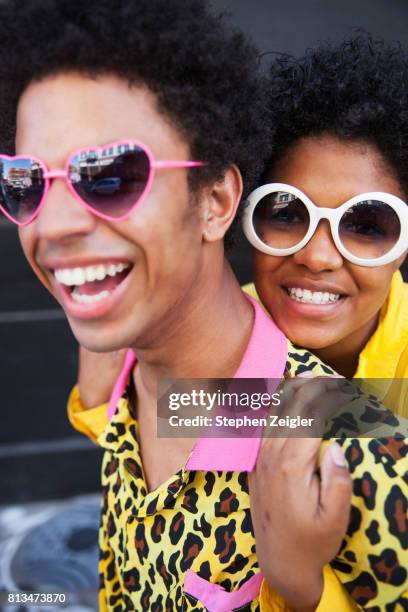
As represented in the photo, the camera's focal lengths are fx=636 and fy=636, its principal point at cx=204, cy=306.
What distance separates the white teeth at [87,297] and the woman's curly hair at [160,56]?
1.01 feet

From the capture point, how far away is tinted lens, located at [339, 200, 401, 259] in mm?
1689

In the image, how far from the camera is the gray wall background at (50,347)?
12.9 ft

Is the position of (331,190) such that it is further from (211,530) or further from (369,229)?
(211,530)

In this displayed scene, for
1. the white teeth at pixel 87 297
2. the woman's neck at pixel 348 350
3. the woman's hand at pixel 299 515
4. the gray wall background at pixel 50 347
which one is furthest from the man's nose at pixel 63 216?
the gray wall background at pixel 50 347

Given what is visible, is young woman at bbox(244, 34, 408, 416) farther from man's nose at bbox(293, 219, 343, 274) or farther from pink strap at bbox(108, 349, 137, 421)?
pink strap at bbox(108, 349, 137, 421)

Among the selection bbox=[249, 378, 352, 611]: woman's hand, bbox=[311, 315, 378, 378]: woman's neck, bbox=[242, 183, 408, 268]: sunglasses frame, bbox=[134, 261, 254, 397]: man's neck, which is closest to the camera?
bbox=[249, 378, 352, 611]: woman's hand

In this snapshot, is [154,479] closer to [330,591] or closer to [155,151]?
[330,591]

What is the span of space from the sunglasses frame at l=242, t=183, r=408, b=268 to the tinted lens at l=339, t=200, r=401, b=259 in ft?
0.04

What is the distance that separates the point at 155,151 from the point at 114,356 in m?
Result: 1.04

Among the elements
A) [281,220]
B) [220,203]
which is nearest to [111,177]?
[220,203]

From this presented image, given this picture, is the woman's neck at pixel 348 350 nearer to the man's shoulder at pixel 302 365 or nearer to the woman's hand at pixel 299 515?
the man's shoulder at pixel 302 365

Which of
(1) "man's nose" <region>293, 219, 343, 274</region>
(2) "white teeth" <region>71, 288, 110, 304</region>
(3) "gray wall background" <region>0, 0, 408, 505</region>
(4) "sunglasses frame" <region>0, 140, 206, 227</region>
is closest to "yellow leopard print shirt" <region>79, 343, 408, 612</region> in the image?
(1) "man's nose" <region>293, 219, 343, 274</region>

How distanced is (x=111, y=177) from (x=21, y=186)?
23 centimetres

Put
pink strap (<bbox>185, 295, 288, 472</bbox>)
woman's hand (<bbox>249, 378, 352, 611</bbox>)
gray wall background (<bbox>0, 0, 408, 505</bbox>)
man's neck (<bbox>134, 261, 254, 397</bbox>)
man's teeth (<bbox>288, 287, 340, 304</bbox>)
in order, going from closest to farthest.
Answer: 1. woman's hand (<bbox>249, 378, 352, 611</bbox>)
2. pink strap (<bbox>185, 295, 288, 472</bbox>)
3. man's neck (<bbox>134, 261, 254, 397</bbox>)
4. man's teeth (<bbox>288, 287, 340, 304</bbox>)
5. gray wall background (<bbox>0, 0, 408, 505</bbox>)
